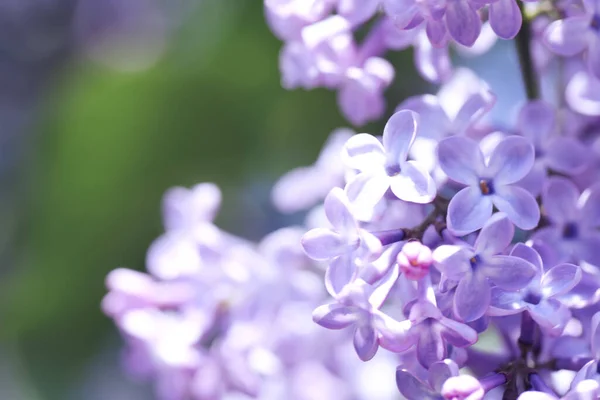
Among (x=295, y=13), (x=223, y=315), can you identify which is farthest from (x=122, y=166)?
(x=295, y=13)

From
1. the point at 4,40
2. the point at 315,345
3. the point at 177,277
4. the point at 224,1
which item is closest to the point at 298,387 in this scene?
the point at 315,345

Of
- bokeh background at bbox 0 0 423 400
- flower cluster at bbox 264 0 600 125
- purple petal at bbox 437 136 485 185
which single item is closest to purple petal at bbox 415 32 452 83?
flower cluster at bbox 264 0 600 125

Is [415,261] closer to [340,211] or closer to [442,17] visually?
[340,211]

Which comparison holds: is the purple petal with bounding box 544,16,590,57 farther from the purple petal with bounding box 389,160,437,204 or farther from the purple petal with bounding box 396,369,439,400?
the purple petal with bounding box 396,369,439,400

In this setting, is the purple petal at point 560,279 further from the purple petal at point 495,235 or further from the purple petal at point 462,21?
the purple petal at point 462,21

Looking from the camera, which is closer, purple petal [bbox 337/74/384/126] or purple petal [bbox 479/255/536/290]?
purple petal [bbox 479/255/536/290]

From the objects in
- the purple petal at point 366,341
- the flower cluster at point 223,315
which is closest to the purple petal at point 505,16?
the purple petal at point 366,341

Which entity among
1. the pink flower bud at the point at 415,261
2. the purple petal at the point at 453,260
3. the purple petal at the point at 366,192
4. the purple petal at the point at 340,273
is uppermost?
the purple petal at the point at 366,192
